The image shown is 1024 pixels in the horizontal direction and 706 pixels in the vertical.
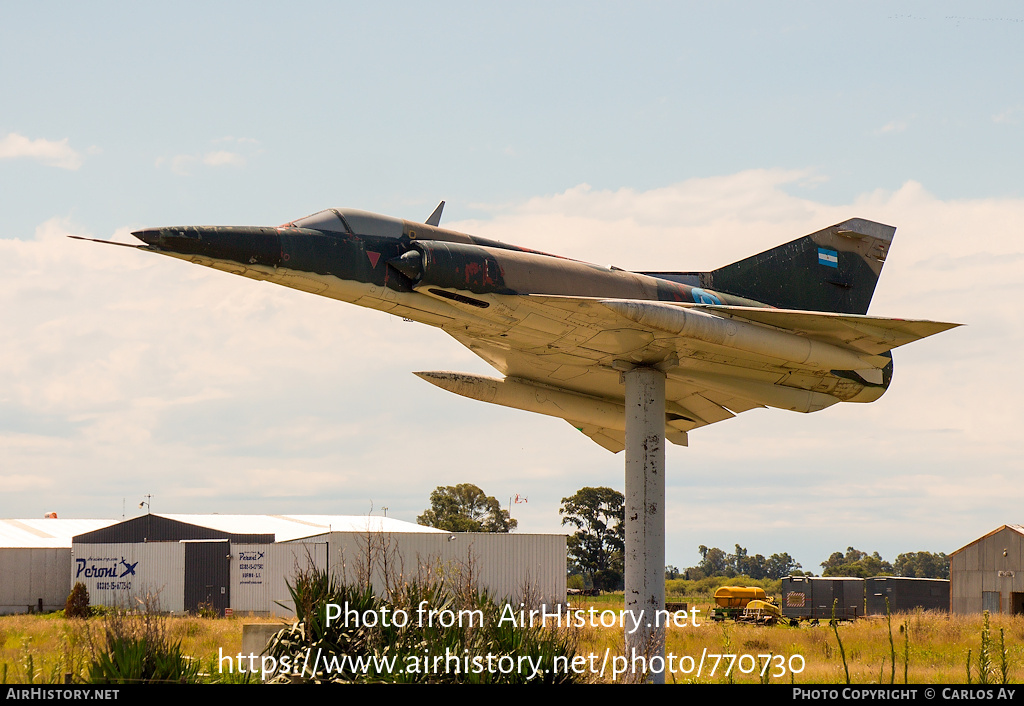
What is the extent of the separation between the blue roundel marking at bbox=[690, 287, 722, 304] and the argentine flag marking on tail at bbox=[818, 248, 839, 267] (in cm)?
348

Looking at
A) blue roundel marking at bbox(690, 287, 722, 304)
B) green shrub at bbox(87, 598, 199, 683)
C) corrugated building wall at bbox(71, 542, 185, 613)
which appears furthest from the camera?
corrugated building wall at bbox(71, 542, 185, 613)

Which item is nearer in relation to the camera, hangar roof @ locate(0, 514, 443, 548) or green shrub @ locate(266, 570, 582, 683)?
green shrub @ locate(266, 570, 582, 683)

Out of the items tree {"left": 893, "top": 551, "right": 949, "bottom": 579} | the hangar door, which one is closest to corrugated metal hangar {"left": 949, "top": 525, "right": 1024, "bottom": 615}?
the hangar door

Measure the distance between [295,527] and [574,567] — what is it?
38659 mm

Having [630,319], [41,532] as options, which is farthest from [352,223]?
[41,532]

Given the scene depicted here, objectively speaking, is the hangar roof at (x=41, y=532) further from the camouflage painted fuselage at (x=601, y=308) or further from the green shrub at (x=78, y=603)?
the camouflage painted fuselage at (x=601, y=308)

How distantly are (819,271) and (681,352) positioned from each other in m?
5.00

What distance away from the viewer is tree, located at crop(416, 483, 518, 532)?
301ft

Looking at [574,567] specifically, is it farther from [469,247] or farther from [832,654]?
[469,247]

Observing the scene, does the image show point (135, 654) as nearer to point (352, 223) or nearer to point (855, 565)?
point (352, 223)

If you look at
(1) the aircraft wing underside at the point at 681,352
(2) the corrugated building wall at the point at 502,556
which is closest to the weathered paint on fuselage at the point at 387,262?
(1) the aircraft wing underside at the point at 681,352

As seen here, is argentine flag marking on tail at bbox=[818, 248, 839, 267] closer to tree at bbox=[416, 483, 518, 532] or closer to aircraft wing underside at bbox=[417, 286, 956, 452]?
aircraft wing underside at bbox=[417, 286, 956, 452]

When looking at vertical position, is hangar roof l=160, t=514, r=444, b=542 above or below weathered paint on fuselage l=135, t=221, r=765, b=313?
below

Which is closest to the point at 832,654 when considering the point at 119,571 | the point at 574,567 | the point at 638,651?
the point at 638,651
